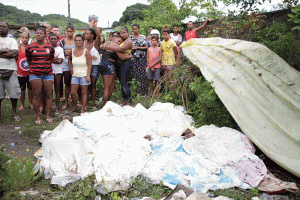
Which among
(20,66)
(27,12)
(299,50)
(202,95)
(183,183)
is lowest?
(183,183)

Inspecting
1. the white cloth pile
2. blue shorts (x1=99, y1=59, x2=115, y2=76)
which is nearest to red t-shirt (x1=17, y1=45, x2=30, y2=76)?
blue shorts (x1=99, y1=59, x2=115, y2=76)

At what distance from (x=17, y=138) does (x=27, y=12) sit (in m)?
40.7

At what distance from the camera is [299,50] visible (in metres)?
3.77

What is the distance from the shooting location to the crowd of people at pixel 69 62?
462cm

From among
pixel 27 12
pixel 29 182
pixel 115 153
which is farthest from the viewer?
pixel 27 12

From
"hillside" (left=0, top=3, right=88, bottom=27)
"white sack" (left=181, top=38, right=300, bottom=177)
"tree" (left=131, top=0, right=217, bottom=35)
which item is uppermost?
"hillside" (left=0, top=3, right=88, bottom=27)

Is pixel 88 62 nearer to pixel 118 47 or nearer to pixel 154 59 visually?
pixel 118 47

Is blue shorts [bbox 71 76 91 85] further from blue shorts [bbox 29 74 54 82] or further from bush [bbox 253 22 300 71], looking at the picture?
bush [bbox 253 22 300 71]

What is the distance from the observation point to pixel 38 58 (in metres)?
4.55

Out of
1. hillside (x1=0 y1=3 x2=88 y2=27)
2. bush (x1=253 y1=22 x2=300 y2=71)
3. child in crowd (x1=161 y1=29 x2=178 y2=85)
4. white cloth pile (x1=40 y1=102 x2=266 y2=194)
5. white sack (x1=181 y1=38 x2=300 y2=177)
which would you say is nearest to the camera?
white cloth pile (x1=40 y1=102 x2=266 y2=194)

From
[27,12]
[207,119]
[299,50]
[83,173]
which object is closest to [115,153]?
[83,173]

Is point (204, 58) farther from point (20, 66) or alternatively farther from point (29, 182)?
point (20, 66)

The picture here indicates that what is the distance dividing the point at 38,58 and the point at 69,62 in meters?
0.90

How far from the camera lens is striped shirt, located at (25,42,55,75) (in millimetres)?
4527
